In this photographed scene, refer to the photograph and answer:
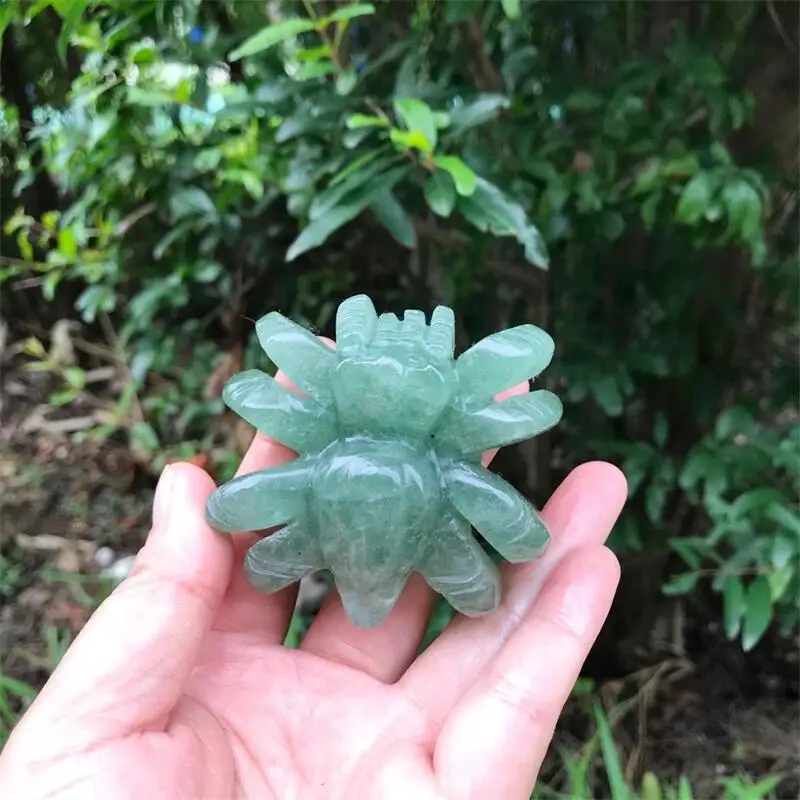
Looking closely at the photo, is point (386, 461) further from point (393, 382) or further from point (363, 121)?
point (363, 121)

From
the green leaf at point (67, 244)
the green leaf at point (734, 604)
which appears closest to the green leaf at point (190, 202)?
the green leaf at point (67, 244)

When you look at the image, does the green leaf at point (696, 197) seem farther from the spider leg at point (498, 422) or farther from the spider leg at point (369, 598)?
the spider leg at point (369, 598)

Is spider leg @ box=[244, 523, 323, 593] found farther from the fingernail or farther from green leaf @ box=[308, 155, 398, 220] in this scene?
green leaf @ box=[308, 155, 398, 220]

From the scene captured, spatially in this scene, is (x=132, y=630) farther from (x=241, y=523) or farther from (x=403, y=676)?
(x=403, y=676)

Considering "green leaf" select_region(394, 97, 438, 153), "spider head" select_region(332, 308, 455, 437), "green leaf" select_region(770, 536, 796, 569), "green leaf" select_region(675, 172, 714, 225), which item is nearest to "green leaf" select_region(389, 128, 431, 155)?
"green leaf" select_region(394, 97, 438, 153)

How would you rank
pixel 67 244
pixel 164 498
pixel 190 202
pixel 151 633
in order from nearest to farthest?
pixel 151 633, pixel 164 498, pixel 190 202, pixel 67 244

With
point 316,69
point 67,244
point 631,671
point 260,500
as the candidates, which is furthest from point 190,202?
point 631,671
